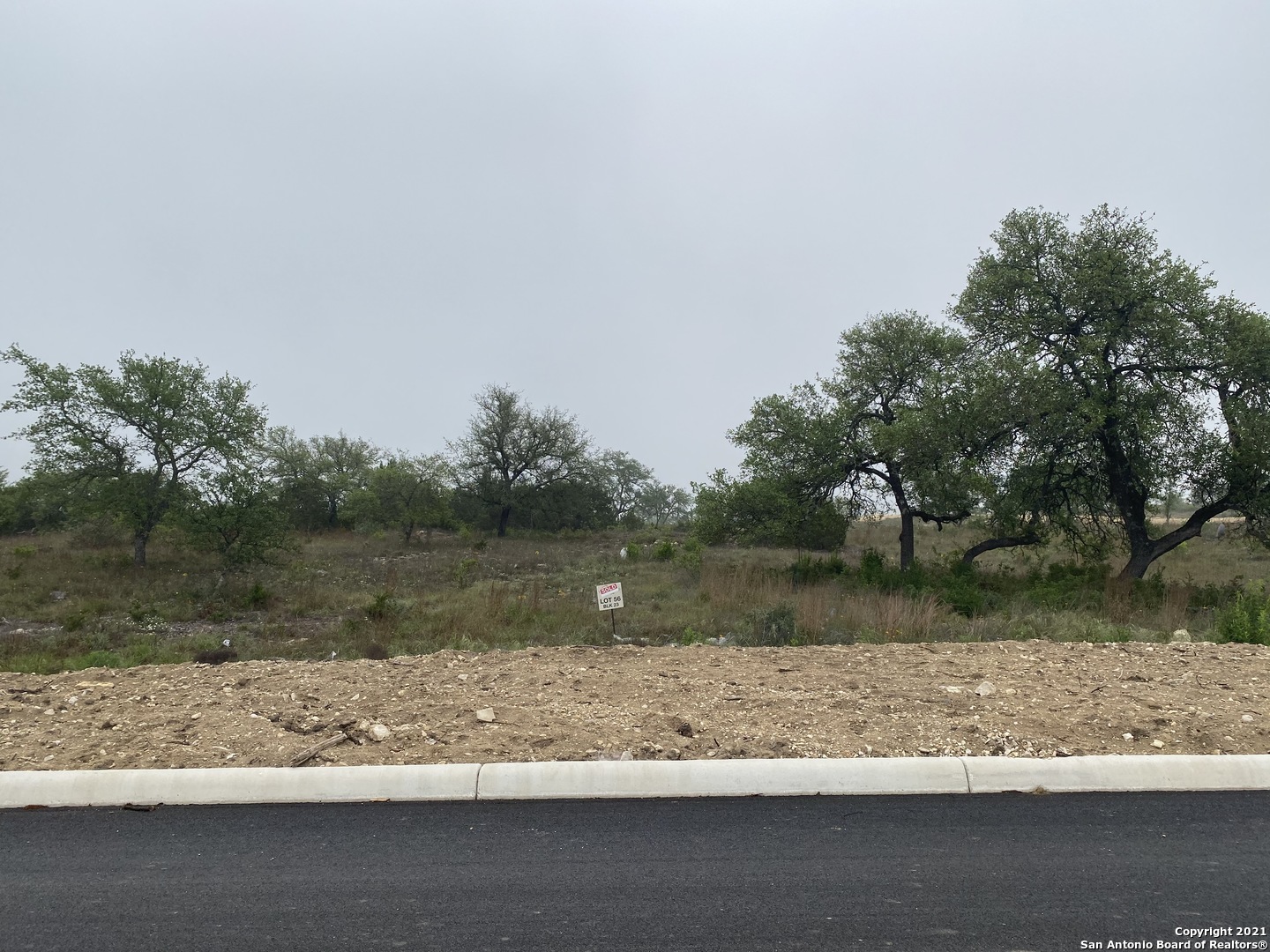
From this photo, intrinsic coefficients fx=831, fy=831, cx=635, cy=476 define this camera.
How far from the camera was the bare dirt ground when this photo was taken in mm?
5418

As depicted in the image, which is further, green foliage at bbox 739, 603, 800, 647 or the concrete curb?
green foliage at bbox 739, 603, 800, 647

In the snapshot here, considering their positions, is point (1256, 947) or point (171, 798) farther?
point (171, 798)

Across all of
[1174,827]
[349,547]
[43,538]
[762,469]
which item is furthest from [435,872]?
[43,538]

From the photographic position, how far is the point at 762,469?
22.6 metres

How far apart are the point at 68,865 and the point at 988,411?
18687mm

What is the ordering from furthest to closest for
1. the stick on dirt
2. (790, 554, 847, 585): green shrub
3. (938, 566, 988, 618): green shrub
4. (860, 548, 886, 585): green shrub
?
1. (790, 554, 847, 585): green shrub
2. (860, 548, 886, 585): green shrub
3. (938, 566, 988, 618): green shrub
4. the stick on dirt

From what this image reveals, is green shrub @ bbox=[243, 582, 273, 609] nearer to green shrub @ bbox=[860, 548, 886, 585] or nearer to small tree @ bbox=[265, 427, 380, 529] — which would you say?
green shrub @ bbox=[860, 548, 886, 585]

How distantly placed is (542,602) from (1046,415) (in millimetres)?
11983

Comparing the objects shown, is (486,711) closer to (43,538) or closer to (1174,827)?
(1174,827)

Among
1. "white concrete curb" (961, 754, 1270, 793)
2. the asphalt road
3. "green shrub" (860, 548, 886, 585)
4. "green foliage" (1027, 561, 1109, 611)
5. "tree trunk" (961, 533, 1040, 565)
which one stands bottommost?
the asphalt road

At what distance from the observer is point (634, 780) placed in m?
4.98

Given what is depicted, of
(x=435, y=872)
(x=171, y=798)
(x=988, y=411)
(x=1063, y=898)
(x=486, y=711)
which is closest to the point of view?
(x=1063, y=898)

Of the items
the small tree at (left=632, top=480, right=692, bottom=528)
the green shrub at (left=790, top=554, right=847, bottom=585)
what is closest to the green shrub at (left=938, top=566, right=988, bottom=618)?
the green shrub at (left=790, top=554, right=847, bottom=585)

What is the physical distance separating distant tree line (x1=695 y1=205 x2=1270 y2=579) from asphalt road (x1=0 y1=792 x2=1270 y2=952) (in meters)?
15.6
